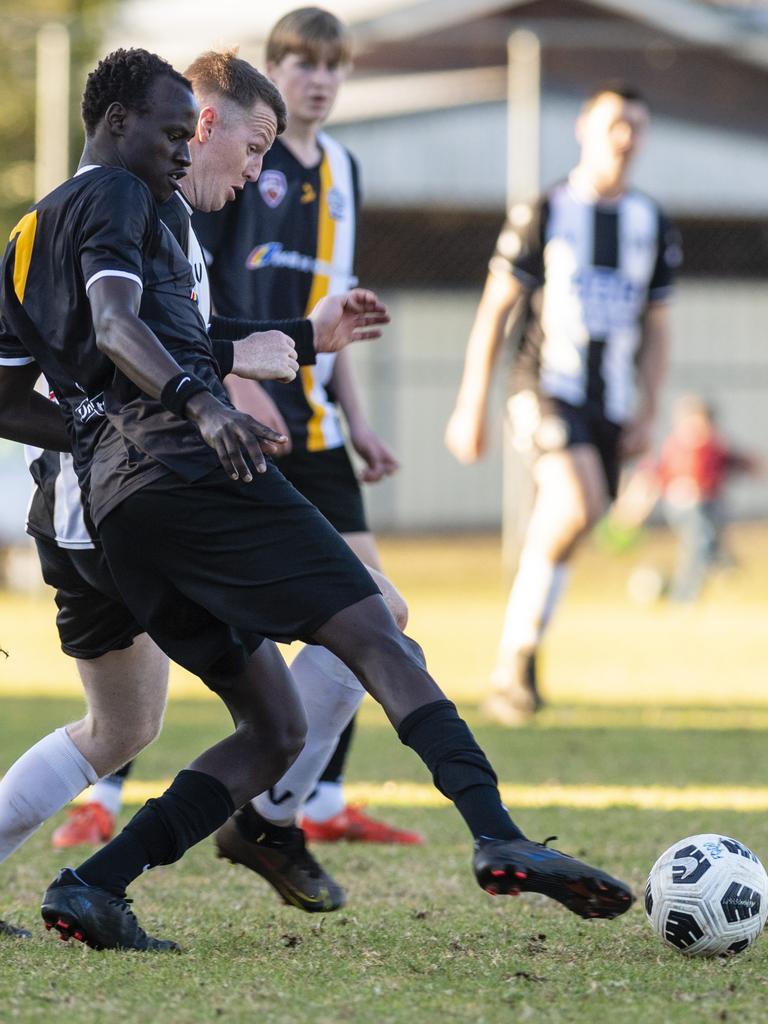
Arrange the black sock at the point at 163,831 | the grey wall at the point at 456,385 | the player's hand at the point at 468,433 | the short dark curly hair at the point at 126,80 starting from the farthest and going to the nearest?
1. the grey wall at the point at 456,385
2. the player's hand at the point at 468,433
3. the black sock at the point at 163,831
4. the short dark curly hair at the point at 126,80

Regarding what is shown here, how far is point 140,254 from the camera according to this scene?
3121 millimetres

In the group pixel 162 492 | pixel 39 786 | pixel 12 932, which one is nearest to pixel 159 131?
pixel 162 492

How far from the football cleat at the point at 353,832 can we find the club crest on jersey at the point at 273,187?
1.85m

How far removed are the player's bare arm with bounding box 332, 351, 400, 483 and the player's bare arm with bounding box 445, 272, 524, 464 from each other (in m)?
2.03

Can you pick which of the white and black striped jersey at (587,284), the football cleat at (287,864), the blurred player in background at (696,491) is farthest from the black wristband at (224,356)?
the blurred player in background at (696,491)

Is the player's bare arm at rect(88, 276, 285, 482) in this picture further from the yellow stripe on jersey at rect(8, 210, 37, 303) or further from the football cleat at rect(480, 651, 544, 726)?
the football cleat at rect(480, 651, 544, 726)

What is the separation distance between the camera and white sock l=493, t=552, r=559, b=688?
7477 millimetres

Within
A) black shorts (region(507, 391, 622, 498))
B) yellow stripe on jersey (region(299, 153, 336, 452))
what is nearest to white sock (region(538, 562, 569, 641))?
black shorts (region(507, 391, 622, 498))

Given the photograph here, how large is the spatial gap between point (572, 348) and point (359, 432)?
2.89 m

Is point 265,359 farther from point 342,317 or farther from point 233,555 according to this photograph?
point 233,555

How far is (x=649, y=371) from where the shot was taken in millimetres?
7961

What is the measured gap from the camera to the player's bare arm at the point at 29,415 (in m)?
3.56

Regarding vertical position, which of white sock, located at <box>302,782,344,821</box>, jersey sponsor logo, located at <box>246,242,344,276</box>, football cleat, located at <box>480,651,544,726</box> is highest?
jersey sponsor logo, located at <box>246,242,344,276</box>

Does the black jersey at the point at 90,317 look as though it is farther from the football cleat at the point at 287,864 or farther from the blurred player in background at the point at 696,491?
the blurred player in background at the point at 696,491
